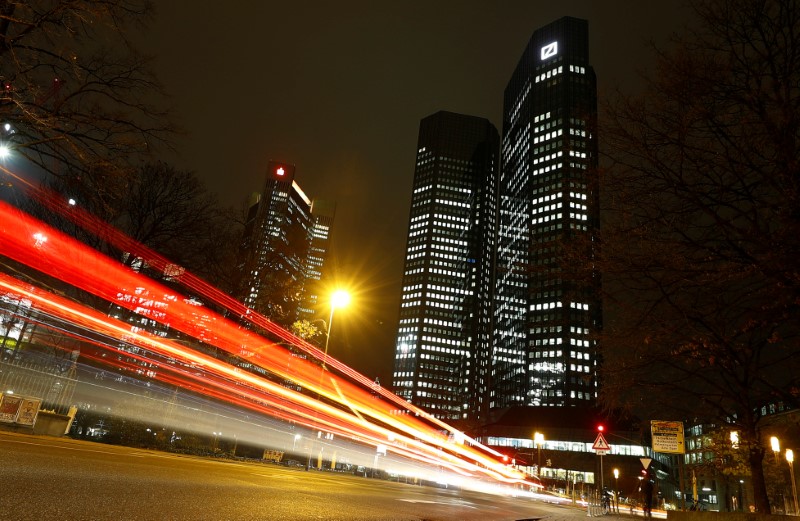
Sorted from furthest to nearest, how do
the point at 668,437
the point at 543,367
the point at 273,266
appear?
the point at 543,367 → the point at 273,266 → the point at 668,437

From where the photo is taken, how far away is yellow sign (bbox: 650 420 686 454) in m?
17.2

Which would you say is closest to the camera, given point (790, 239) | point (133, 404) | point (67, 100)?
point (790, 239)

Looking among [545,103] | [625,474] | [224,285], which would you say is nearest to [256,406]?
[224,285]

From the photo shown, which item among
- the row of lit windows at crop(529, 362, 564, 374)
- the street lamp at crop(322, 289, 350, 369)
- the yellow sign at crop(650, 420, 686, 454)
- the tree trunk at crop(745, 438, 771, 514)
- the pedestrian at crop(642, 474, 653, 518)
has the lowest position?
the pedestrian at crop(642, 474, 653, 518)

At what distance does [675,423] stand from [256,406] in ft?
75.0

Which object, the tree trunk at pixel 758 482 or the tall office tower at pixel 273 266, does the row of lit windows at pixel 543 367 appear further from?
the tree trunk at pixel 758 482

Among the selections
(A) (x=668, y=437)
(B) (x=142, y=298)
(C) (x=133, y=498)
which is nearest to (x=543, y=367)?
(A) (x=668, y=437)

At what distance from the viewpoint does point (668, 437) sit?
1755 cm

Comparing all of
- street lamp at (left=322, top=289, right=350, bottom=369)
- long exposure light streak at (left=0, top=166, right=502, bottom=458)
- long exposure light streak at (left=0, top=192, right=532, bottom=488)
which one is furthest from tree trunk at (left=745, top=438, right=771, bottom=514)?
long exposure light streak at (left=0, top=166, right=502, bottom=458)

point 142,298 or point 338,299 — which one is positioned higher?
point 338,299

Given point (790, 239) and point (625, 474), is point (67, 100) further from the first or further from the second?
point (625, 474)

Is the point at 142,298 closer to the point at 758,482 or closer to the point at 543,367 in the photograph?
the point at 758,482

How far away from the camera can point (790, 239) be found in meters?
8.49

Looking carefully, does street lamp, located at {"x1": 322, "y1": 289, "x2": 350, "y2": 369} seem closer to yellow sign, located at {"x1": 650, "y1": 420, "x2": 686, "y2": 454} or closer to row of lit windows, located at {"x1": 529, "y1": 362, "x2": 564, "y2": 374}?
yellow sign, located at {"x1": 650, "y1": 420, "x2": 686, "y2": 454}
